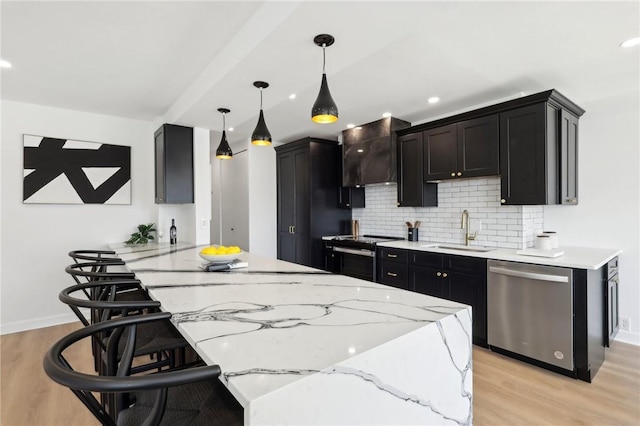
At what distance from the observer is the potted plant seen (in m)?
3.91

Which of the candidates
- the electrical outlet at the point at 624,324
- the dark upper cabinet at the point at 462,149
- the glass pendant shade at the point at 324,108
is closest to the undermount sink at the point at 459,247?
the dark upper cabinet at the point at 462,149

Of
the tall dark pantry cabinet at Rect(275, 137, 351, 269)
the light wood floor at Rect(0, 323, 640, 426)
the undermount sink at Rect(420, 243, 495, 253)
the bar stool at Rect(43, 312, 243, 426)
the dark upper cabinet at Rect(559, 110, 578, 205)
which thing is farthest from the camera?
the tall dark pantry cabinet at Rect(275, 137, 351, 269)

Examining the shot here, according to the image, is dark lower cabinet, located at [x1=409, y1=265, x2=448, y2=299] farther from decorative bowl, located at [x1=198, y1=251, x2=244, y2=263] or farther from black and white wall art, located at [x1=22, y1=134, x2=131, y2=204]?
black and white wall art, located at [x1=22, y1=134, x2=131, y2=204]

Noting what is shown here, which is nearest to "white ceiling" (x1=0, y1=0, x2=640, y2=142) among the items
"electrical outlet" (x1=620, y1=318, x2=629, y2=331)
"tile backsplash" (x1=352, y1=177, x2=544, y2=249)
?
"tile backsplash" (x1=352, y1=177, x2=544, y2=249)

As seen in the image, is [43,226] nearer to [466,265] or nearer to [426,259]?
[426,259]

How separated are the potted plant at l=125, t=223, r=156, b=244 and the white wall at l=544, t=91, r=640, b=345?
4.70 meters

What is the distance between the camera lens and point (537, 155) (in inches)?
111

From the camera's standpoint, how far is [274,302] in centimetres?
136

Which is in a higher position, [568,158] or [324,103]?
[324,103]

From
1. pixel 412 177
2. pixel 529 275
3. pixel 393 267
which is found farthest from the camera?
pixel 412 177

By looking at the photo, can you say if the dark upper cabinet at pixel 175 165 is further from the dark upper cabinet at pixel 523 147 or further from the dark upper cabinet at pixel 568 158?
the dark upper cabinet at pixel 568 158

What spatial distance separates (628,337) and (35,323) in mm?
6065

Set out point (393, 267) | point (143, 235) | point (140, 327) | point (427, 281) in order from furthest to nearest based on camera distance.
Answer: point (143, 235) < point (393, 267) < point (427, 281) < point (140, 327)

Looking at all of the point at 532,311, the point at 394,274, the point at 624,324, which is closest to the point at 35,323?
the point at 394,274
